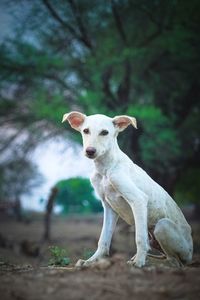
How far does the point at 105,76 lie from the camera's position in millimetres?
20641

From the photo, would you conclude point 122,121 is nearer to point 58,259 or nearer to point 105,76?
point 58,259

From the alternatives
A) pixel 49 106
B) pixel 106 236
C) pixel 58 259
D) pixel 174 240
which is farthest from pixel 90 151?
pixel 49 106

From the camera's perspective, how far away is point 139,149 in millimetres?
20500

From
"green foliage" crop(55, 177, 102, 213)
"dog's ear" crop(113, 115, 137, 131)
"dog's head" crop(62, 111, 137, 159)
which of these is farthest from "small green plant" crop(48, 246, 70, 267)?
"green foliage" crop(55, 177, 102, 213)

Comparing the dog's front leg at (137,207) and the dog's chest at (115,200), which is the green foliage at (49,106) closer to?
the dog's chest at (115,200)

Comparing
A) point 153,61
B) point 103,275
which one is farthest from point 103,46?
point 103,275

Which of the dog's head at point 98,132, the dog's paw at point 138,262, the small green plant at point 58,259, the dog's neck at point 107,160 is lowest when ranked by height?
the small green plant at point 58,259

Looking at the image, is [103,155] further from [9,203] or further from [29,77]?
[9,203]

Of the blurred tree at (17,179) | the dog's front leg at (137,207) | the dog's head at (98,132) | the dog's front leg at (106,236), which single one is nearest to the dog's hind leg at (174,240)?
the dog's front leg at (137,207)

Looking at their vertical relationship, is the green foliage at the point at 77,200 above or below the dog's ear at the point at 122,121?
below

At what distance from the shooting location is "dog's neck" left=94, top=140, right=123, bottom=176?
698 centimetres

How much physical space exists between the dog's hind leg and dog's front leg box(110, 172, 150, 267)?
30cm

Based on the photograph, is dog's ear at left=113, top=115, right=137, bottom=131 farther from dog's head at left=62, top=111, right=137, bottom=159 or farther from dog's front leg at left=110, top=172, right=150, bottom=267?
dog's front leg at left=110, top=172, right=150, bottom=267

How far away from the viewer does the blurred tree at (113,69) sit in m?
19.6
